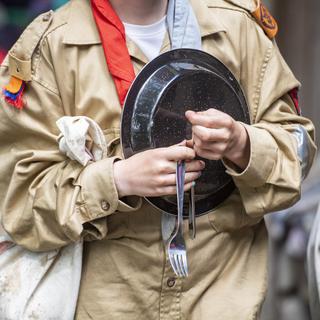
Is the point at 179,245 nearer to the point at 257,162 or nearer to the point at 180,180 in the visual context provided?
the point at 180,180

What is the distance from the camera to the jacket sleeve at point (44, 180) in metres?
2.70

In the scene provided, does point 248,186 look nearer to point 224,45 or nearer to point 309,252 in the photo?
point 224,45

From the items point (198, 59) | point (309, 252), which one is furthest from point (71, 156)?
point (309, 252)

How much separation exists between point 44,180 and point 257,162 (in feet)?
2.09

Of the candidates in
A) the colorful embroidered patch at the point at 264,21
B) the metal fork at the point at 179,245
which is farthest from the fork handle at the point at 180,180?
the colorful embroidered patch at the point at 264,21

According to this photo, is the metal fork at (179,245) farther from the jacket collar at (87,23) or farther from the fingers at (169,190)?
the jacket collar at (87,23)

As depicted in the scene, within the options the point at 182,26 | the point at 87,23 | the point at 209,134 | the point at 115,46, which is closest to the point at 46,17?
the point at 87,23

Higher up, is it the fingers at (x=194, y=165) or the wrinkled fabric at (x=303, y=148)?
the fingers at (x=194, y=165)

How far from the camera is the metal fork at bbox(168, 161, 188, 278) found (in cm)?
262

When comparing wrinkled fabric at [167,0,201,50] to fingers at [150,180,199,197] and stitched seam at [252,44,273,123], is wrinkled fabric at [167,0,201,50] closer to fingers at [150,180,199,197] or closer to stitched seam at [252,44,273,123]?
stitched seam at [252,44,273,123]

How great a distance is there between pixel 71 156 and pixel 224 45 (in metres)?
0.60

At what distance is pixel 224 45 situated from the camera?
2902 millimetres

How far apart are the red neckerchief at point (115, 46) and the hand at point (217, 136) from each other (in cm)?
27

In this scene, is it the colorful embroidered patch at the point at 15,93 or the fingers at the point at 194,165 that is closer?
the fingers at the point at 194,165
